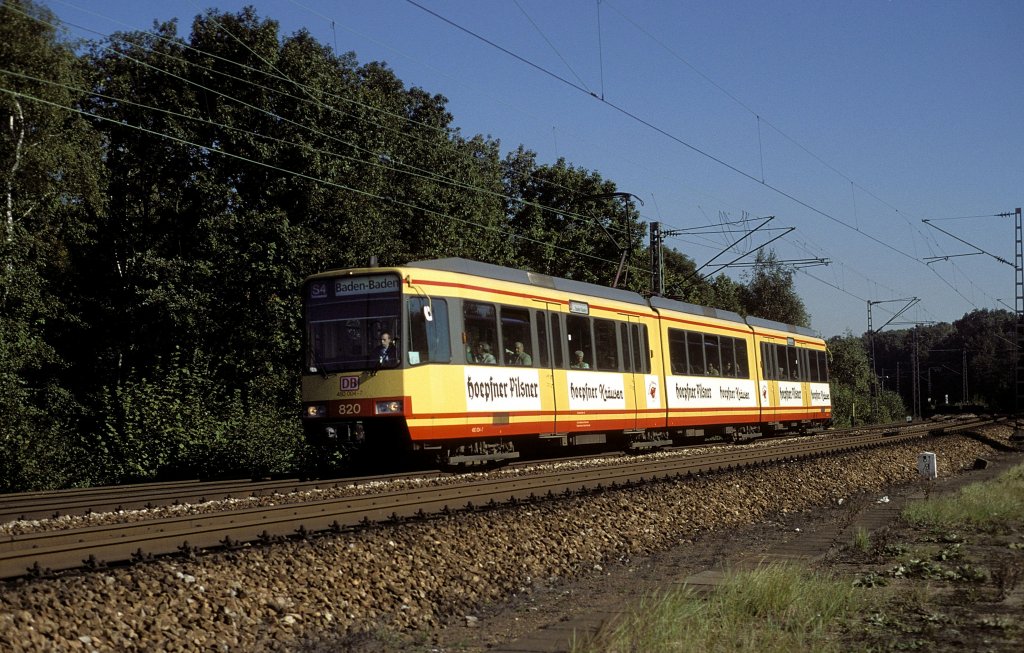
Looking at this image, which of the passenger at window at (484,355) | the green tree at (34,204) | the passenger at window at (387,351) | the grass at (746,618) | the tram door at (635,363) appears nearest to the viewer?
the grass at (746,618)

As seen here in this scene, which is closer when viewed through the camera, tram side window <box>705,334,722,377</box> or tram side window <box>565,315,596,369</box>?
tram side window <box>565,315,596,369</box>

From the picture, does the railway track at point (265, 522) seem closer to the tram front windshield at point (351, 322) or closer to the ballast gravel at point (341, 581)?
the ballast gravel at point (341, 581)

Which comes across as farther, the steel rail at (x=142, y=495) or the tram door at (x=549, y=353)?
the tram door at (x=549, y=353)

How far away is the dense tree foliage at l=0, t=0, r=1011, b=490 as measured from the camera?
79.9 ft

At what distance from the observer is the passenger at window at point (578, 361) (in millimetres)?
20172

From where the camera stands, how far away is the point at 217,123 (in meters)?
30.8

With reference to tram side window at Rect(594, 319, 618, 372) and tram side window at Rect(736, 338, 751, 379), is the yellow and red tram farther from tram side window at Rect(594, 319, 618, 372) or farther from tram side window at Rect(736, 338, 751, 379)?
tram side window at Rect(736, 338, 751, 379)

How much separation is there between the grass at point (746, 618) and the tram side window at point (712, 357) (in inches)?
699

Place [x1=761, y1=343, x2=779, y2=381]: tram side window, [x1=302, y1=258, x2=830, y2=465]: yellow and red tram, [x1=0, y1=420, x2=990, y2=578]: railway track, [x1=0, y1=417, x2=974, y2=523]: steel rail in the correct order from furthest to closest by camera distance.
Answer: [x1=761, y1=343, x2=779, y2=381]: tram side window → [x1=302, y1=258, x2=830, y2=465]: yellow and red tram → [x1=0, y1=417, x2=974, y2=523]: steel rail → [x1=0, y1=420, x2=990, y2=578]: railway track

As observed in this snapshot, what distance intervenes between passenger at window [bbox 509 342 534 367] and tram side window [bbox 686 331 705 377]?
25.1 ft

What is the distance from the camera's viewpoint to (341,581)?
8.52 meters

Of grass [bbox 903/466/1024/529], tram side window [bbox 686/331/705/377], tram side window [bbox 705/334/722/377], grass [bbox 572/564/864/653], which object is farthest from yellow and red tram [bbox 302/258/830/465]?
grass [bbox 572/564/864/653]

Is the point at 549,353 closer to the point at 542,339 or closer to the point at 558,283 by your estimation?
the point at 542,339

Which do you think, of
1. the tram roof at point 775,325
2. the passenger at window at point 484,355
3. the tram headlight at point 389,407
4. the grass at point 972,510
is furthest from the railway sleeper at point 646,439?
the tram headlight at point 389,407
